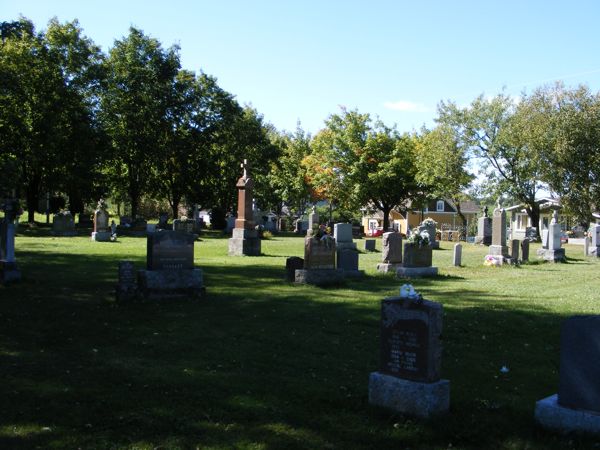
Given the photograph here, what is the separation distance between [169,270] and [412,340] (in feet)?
25.8

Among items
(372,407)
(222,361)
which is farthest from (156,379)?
(372,407)

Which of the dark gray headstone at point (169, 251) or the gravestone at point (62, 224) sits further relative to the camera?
the gravestone at point (62, 224)

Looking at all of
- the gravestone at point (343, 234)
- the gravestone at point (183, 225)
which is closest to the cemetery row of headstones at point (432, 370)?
the gravestone at point (343, 234)

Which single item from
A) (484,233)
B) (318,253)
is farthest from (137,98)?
(318,253)

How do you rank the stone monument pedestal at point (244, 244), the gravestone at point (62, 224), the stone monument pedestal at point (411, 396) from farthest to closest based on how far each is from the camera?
the gravestone at point (62, 224)
the stone monument pedestal at point (244, 244)
the stone monument pedestal at point (411, 396)

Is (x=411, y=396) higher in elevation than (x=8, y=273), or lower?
lower

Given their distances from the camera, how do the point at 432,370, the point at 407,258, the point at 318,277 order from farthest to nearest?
the point at 407,258 → the point at 318,277 → the point at 432,370

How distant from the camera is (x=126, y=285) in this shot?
456 inches

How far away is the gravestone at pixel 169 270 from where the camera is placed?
473 inches

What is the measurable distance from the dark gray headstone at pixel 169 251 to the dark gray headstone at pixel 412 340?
→ 25.1 feet

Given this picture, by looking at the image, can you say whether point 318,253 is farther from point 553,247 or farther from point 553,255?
point 553,247

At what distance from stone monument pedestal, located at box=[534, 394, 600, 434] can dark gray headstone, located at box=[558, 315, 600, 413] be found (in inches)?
2.2

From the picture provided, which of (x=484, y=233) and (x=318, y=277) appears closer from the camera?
(x=318, y=277)

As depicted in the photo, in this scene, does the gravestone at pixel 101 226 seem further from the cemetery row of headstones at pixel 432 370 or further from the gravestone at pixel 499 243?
the cemetery row of headstones at pixel 432 370
